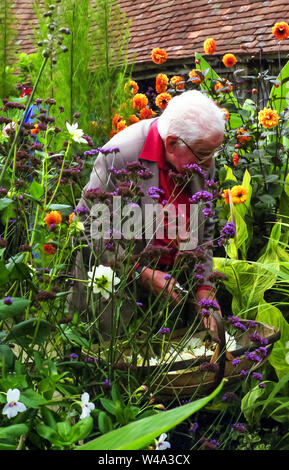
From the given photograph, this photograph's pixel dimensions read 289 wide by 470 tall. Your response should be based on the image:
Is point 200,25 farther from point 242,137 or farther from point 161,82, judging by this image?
point 242,137

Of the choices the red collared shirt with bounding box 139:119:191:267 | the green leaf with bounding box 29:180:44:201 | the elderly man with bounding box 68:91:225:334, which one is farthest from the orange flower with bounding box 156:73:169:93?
the green leaf with bounding box 29:180:44:201

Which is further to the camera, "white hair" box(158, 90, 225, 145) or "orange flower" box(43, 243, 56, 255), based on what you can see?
"white hair" box(158, 90, 225, 145)

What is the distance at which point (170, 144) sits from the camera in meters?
2.62

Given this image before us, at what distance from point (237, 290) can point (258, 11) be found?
7.92 meters

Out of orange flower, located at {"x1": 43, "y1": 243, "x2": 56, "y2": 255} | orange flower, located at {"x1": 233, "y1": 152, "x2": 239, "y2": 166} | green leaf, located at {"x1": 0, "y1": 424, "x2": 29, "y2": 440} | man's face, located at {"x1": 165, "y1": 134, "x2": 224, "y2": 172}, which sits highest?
man's face, located at {"x1": 165, "y1": 134, "x2": 224, "y2": 172}

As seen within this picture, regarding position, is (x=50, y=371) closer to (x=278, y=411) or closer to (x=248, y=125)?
(x=278, y=411)

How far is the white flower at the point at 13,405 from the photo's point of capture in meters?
1.29

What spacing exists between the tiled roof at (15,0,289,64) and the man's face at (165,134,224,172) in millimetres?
6613

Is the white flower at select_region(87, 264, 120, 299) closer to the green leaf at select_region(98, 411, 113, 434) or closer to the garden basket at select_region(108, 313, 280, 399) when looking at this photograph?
the garden basket at select_region(108, 313, 280, 399)

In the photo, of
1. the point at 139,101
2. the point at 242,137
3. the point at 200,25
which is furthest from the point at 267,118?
the point at 200,25

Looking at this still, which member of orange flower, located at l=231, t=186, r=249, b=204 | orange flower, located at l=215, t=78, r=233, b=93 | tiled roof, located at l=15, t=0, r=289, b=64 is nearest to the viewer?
orange flower, located at l=231, t=186, r=249, b=204

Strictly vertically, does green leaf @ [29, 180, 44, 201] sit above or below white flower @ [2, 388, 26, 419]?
above

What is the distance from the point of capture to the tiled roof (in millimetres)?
9539

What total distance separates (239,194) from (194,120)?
791mm
